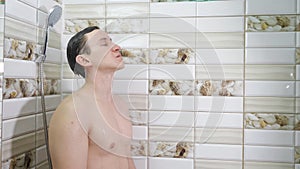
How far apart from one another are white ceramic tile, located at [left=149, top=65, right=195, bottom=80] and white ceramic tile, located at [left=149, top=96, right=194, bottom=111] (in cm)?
7

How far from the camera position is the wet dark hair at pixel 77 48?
1.19 meters

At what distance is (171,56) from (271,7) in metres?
0.41

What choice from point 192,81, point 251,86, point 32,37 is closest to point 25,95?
point 32,37

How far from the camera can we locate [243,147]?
51.1 inches

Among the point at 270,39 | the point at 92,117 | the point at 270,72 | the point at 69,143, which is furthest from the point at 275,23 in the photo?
the point at 69,143

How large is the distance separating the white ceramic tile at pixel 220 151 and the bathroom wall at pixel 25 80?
22.1 inches

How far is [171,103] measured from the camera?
1.26 metres

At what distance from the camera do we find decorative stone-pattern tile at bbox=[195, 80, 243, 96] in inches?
50.1

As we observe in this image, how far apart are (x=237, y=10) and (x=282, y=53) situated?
230 millimetres

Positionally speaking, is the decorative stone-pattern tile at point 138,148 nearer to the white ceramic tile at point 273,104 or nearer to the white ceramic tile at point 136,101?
the white ceramic tile at point 136,101

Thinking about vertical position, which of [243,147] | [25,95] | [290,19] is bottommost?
[243,147]

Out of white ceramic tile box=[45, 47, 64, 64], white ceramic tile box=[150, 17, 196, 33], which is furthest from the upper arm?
white ceramic tile box=[150, 17, 196, 33]

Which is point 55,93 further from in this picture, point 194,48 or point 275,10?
point 275,10

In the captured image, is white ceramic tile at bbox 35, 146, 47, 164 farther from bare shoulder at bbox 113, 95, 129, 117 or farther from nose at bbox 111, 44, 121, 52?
nose at bbox 111, 44, 121, 52
